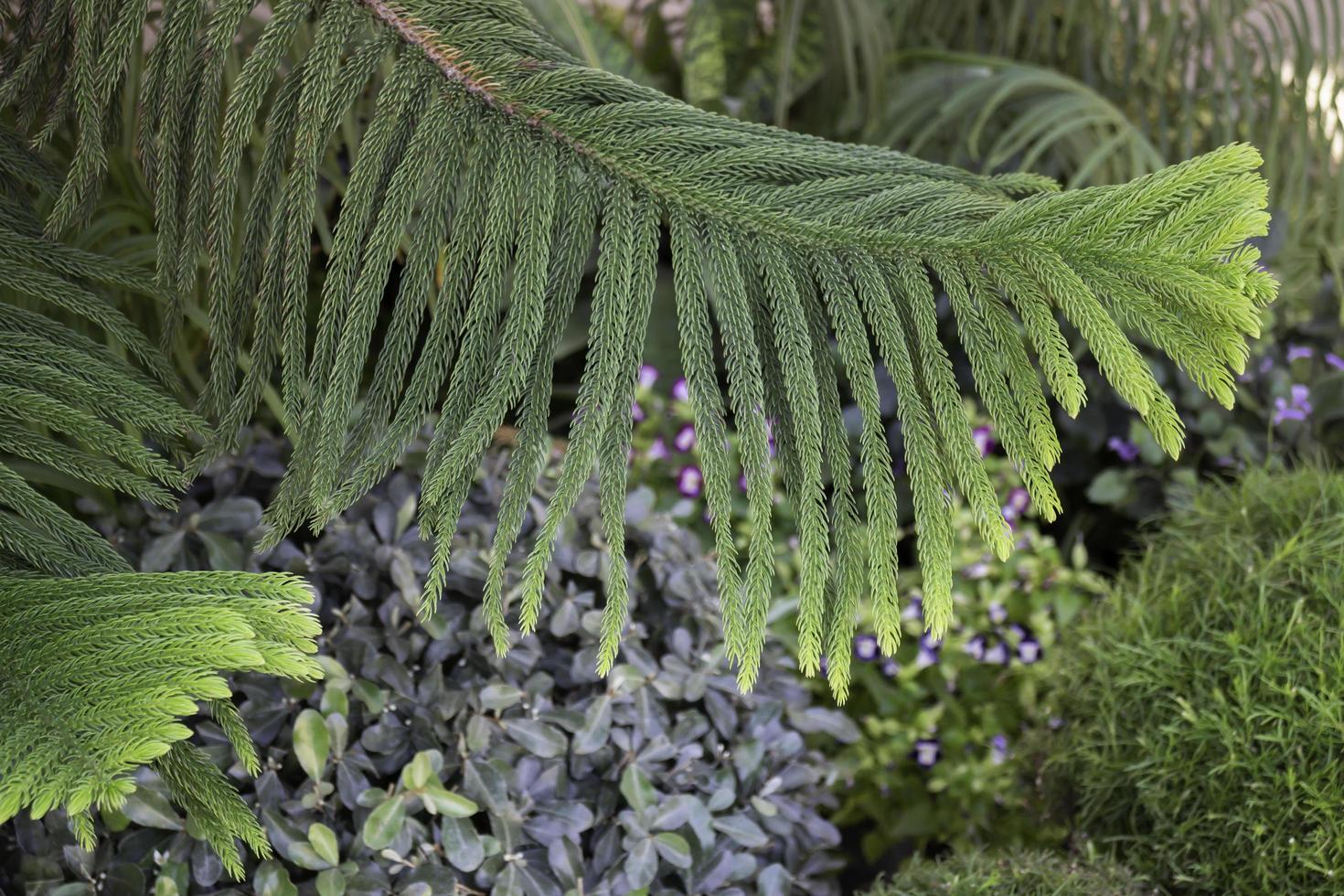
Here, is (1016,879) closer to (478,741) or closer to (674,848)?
(674,848)

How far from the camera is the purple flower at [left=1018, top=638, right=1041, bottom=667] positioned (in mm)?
1353

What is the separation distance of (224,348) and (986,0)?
199 centimetres

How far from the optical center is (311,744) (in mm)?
826

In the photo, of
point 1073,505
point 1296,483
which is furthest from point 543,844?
point 1073,505

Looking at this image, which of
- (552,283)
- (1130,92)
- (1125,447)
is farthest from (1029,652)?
(1130,92)

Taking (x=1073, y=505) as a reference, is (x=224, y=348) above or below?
above

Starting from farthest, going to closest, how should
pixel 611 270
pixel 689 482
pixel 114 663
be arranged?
1. pixel 689 482
2. pixel 611 270
3. pixel 114 663

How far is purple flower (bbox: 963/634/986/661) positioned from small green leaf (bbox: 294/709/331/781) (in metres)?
0.81

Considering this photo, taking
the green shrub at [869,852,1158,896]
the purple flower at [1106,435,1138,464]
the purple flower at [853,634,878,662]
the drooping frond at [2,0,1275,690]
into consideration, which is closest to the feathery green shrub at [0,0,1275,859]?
the drooping frond at [2,0,1275,690]

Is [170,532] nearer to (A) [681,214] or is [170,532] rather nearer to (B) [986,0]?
(A) [681,214]

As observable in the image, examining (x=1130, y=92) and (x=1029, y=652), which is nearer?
(x=1029, y=652)

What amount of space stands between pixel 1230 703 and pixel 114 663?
814 millimetres

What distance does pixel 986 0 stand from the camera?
7.36 feet

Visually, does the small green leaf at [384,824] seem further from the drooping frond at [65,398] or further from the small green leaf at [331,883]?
the drooping frond at [65,398]
